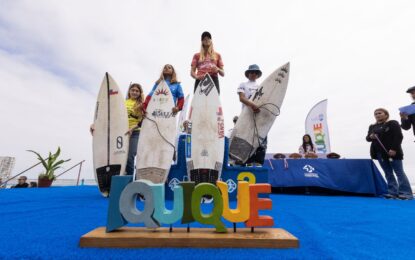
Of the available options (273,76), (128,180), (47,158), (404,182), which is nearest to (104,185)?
(128,180)

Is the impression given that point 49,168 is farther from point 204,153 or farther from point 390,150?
point 390,150

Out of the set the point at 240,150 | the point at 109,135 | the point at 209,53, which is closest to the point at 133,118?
the point at 109,135

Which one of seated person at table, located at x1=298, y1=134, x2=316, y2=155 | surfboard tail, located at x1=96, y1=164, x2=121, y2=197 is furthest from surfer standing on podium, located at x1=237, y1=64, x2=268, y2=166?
seated person at table, located at x1=298, y1=134, x2=316, y2=155

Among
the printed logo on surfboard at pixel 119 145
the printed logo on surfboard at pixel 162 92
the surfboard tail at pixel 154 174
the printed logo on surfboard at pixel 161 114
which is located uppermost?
the printed logo on surfboard at pixel 162 92

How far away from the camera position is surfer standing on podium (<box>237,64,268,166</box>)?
2.83 metres

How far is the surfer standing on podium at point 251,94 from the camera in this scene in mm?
2830

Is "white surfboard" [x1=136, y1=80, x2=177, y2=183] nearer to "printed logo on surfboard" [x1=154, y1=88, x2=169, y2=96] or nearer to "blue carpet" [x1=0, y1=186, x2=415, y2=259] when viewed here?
"printed logo on surfboard" [x1=154, y1=88, x2=169, y2=96]

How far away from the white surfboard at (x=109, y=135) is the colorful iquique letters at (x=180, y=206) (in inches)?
65.8

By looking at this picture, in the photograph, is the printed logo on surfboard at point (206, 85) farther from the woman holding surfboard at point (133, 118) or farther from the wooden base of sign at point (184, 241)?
the wooden base of sign at point (184, 241)

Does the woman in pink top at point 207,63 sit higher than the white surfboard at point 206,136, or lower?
higher

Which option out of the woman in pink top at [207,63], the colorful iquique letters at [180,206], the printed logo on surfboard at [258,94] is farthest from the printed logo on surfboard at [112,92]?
the colorful iquique letters at [180,206]

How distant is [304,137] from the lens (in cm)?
441

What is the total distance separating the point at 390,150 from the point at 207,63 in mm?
2729

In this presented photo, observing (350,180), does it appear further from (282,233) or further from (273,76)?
(282,233)
